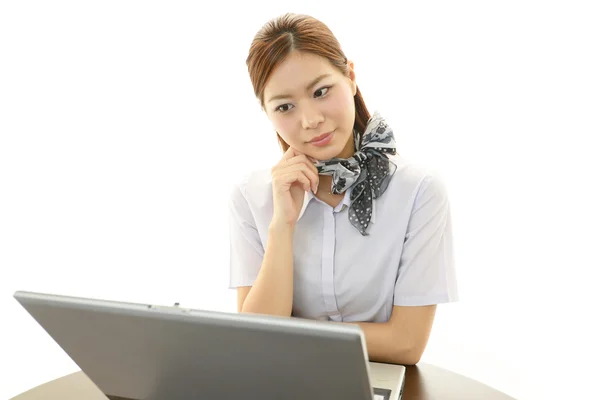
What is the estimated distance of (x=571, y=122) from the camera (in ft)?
9.93

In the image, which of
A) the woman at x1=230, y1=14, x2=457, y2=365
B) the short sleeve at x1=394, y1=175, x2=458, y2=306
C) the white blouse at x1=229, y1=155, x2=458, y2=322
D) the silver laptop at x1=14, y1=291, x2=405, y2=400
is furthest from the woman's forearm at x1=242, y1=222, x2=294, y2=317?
the silver laptop at x1=14, y1=291, x2=405, y2=400

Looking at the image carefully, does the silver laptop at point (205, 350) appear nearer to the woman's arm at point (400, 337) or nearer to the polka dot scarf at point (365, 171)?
the woman's arm at point (400, 337)

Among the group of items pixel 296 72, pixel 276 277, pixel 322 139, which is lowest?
pixel 276 277

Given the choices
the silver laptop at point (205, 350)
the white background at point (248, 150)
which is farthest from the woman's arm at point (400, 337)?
the white background at point (248, 150)

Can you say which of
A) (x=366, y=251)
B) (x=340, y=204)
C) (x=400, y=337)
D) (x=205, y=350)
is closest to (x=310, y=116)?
(x=340, y=204)

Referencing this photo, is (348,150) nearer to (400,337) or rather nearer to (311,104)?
(311,104)

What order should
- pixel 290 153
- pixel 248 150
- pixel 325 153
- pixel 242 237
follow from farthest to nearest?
pixel 248 150
pixel 242 237
pixel 290 153
pixel 325 153

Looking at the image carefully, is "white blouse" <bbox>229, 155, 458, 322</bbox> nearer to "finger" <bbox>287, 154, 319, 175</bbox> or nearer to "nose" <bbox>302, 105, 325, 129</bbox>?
"finger" <bbox>287, 154, 319, 175</bbox>

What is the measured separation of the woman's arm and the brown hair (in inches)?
28.2

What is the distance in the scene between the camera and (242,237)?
206cm

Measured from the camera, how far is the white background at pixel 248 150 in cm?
298

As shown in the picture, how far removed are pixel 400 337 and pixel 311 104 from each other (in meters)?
0.68

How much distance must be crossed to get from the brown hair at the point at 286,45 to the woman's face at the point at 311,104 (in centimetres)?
2

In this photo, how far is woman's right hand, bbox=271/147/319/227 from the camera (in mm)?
1862
